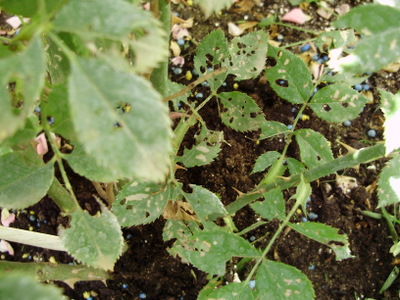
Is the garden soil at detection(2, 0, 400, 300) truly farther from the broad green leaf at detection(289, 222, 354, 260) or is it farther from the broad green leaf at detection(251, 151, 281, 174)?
the broad green leaf at detection(289, 222, 354, 260)

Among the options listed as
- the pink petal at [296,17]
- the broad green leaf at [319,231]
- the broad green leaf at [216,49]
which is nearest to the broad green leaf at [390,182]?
the broad green leaf at [319,231]

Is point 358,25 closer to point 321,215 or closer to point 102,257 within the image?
point 102,257

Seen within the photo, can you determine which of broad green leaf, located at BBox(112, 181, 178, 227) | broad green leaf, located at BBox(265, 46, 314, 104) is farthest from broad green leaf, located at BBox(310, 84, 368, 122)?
broad green leaf, located at BBox(112, 181, 178, 227)

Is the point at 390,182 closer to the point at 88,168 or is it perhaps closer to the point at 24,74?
the point at 88,168

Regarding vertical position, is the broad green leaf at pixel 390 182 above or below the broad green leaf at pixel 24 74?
below

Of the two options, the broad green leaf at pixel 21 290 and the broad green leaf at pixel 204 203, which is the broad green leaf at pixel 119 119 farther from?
the broad green leaf at pixel 204 203

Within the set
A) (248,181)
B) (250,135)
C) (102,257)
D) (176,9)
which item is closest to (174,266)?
(248,181)
